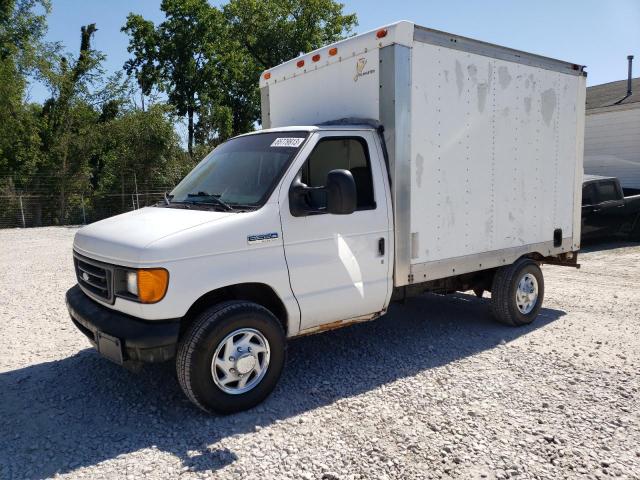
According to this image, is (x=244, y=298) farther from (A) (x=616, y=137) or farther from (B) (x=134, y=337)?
(A) (x=616, y=137)

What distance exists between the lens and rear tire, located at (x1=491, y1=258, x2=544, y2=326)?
5.98 m

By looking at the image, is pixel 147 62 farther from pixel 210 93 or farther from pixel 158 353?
Result: pixel 158 353

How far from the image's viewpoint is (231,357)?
392 centimetres

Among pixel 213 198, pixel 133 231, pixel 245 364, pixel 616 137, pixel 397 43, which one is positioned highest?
pixel 616 137

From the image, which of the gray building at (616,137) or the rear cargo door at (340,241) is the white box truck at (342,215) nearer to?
the rear cargo door at (340,241)

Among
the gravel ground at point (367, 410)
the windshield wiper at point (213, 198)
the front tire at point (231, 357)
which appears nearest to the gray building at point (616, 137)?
the gravel ground at point (367, 410)

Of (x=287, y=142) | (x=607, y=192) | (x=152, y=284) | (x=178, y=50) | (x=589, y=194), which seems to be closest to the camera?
(x=152, y=284)

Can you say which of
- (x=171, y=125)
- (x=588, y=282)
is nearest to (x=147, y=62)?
(x=171, y=125)

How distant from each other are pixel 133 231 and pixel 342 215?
1685mm

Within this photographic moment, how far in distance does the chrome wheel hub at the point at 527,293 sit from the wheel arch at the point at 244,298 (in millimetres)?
3192

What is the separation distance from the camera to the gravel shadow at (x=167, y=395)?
11.5 ft

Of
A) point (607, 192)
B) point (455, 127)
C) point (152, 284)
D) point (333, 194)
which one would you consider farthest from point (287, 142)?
point (607, 192)

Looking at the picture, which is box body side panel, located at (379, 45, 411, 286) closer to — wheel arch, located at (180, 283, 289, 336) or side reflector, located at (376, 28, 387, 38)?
side reflector, located at (376, 28, 387, 38)

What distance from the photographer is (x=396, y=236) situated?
4.80 metres
